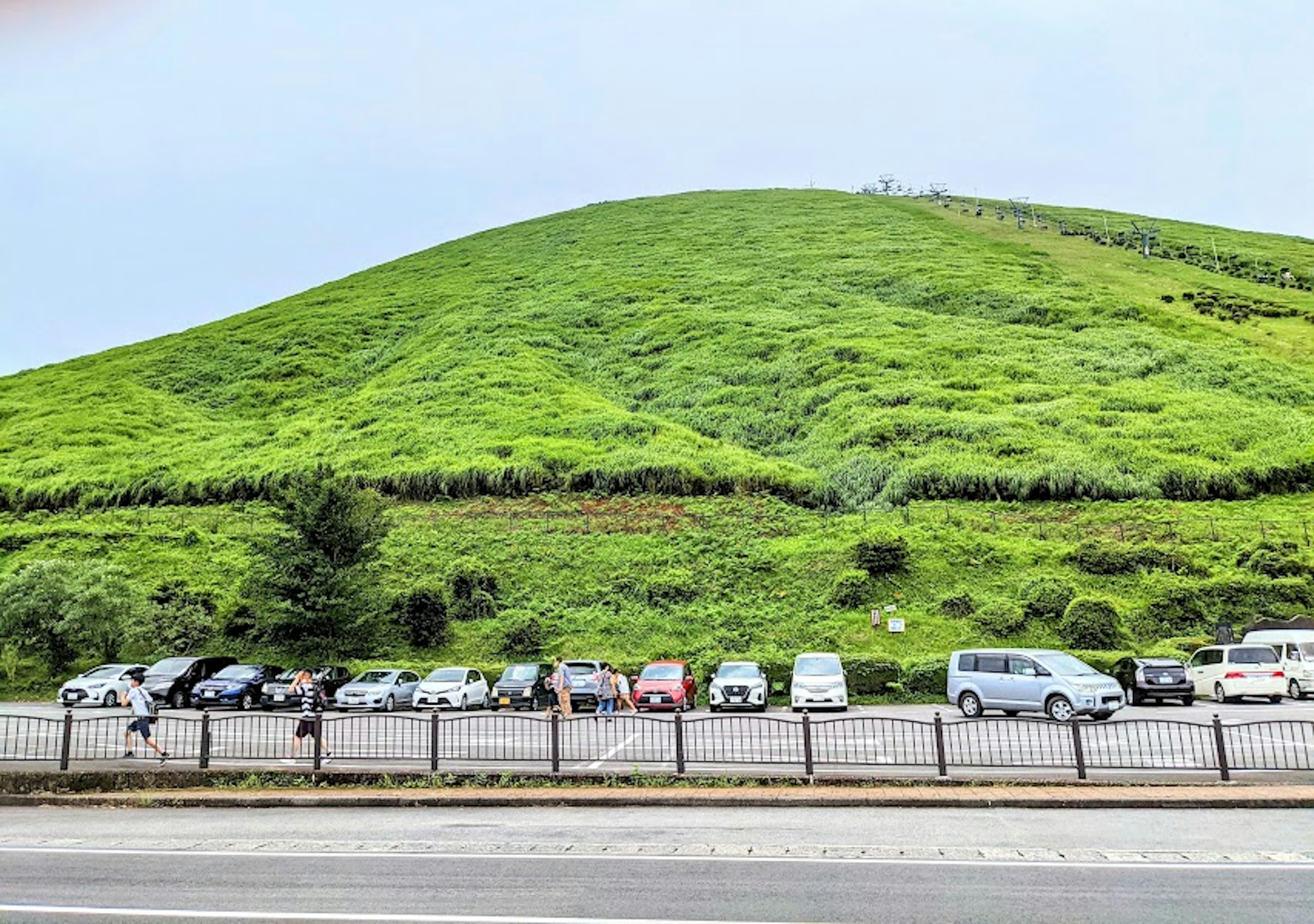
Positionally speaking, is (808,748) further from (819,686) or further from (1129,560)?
(1129,560)

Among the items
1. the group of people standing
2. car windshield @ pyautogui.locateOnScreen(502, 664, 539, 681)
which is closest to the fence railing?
the group of people standing

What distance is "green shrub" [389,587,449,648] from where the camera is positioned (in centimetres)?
3319

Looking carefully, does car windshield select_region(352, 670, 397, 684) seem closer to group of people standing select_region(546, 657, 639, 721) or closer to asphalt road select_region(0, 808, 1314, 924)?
Answer: group of people standing select_region(546, 657, 639, 721)

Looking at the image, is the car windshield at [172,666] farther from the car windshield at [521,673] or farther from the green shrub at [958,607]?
the green shrub at [958,607]

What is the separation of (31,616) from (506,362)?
43.0 m

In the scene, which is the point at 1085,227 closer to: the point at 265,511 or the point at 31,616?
the point at 265,511

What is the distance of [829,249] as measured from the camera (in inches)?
3989

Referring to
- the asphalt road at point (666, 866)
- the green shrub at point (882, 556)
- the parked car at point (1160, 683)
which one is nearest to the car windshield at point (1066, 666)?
the parked car at point (1160, 683)

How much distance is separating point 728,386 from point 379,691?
4350cm

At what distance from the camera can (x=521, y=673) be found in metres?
27.5

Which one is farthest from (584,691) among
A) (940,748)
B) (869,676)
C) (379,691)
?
(940,748)

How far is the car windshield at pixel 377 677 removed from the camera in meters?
27.1

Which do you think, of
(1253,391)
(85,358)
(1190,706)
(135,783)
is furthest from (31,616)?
(85,358)

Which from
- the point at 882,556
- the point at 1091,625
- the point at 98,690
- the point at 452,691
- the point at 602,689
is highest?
the point at 882,556
